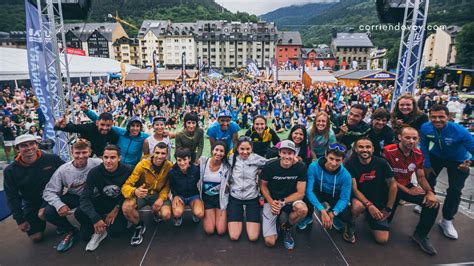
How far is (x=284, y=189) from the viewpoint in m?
3.54

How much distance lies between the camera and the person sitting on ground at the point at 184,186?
11.9 feet

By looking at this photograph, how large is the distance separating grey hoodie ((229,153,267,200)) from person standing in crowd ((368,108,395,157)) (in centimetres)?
207

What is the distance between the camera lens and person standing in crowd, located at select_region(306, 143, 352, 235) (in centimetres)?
331

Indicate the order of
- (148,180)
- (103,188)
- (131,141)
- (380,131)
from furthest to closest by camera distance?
(131,141) < (380,131) < (148,180) < (103,188)

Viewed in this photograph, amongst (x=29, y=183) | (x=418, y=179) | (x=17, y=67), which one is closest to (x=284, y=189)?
(x=418, y=179)

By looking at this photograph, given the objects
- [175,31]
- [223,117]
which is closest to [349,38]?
[175,31]

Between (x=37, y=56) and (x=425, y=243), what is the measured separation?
27.8ft

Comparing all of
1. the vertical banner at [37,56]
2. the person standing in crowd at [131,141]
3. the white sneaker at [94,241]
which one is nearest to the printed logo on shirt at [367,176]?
the person standing in crowd at [131,141]

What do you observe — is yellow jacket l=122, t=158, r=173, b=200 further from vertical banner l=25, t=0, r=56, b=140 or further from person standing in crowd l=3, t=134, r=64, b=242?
vertical banner l=25, t=0, r=56, b=140

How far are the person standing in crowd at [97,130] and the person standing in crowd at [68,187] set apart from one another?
2.87ft

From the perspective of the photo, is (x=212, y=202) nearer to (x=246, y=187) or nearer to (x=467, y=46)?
(x=246, y=187)

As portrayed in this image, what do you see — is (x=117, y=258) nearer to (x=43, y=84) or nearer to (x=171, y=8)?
(x=43, y=84)

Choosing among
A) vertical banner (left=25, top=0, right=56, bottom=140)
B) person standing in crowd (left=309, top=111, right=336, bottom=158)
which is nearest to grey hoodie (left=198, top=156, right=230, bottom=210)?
person standing in crowd (left=309, top=111, right=336, bottom=158)

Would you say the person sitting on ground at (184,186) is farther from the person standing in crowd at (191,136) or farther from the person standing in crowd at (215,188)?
the person standing in crowd at (191,136)
